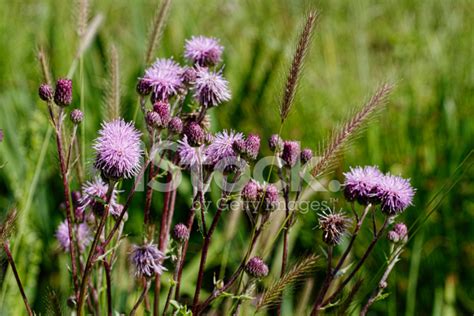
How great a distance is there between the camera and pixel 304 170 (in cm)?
110

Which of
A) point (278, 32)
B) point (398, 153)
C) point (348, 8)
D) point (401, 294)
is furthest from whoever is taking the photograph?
point (348, 8)

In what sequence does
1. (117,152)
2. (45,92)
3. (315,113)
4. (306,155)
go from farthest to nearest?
(315,113), (306,155), (45,92), (117,152)

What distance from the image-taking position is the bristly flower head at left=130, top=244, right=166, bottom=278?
107cm

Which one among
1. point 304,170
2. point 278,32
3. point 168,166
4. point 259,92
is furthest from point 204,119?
point 278,32

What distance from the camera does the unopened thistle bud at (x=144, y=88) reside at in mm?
1157

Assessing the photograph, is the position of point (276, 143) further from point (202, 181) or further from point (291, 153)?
point (202, 181)

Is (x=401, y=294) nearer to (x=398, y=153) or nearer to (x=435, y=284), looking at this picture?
(x=435, y=284)

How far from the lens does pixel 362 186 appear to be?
1103 millimetres

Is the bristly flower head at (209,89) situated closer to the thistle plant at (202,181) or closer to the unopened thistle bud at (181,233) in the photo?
the thistle plant at (202,181)

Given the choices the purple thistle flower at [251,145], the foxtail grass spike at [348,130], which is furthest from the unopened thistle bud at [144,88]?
the foxtail grass spike at [348,130]

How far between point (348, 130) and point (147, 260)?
0.41 metres

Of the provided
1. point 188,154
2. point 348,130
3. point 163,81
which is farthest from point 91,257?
point 348,130

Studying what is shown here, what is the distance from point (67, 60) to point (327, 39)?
147 cm

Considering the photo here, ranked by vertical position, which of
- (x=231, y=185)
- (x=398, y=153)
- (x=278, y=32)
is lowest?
(x=231, y=185)
